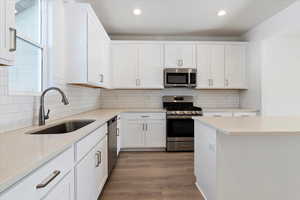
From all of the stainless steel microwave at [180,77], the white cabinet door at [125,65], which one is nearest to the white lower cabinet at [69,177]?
the white cabinet door at [125,65]

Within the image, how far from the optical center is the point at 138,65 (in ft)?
14.9

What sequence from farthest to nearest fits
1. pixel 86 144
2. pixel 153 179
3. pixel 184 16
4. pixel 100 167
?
pixel 184 16
pixel 153 179
pixel 100 167
pixel 86 144

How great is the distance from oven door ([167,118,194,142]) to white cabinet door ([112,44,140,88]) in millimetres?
1117

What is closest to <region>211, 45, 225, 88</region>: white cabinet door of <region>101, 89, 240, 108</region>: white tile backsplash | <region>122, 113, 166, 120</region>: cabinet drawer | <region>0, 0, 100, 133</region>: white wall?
<region>101, 89, 240, 108</region>: white tile backsplash

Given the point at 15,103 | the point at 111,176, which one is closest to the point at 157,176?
the point at 111,176

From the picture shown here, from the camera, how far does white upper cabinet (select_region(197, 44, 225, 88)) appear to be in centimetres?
456

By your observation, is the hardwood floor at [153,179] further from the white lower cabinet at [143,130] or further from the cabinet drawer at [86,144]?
the cabinet drawer at [86,144]

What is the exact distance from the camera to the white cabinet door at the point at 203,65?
4.55m

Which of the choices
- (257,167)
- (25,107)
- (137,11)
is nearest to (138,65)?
(137,11)

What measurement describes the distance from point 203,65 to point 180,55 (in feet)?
1.76

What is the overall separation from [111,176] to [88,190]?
1.25m

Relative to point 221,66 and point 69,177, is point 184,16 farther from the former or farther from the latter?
point 69,177

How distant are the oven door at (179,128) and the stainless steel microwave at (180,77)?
758 millimetres

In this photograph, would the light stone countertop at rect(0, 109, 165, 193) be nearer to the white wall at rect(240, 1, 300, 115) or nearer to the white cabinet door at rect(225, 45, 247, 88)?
the white wall at rect(240, 1, 300, 115)
